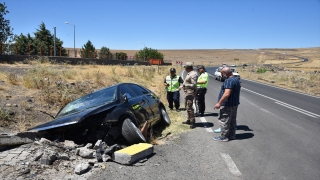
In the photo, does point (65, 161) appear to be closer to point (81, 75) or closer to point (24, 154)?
point (24, 154)

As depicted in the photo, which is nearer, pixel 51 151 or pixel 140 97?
A: pixel 51 151

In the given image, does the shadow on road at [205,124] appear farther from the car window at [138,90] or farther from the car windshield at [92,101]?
the car windshield at [92,101]

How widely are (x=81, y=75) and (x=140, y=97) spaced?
11429 millimetres

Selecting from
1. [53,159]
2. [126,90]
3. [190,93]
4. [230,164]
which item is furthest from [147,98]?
[53,159]

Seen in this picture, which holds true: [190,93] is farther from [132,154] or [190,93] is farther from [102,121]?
[132,154]

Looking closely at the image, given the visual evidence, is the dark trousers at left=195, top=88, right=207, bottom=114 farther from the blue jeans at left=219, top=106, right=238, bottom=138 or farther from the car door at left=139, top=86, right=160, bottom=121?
the blue jeans at left=219, top=106, right=238, bottom=138

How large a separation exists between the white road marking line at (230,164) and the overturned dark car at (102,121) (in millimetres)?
1586

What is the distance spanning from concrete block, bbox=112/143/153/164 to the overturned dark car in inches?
15.9

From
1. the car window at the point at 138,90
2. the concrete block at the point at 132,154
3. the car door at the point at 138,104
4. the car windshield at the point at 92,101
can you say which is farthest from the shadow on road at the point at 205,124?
the concrete block at the point at 132,154

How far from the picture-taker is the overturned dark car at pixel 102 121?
212 inches

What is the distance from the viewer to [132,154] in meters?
4.94

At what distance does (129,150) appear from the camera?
5164mm

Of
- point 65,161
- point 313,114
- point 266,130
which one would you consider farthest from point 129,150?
point 313,114

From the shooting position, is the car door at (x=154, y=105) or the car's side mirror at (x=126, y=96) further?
the car door at (x=154, y=105)
